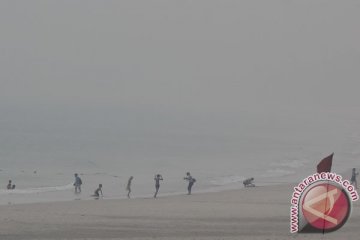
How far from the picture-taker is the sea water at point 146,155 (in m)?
36.4

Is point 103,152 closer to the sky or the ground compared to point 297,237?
closer to the sky

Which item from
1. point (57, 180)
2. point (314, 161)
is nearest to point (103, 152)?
point (314, 161)

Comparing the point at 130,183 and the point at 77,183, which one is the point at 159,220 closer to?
the point at 130,183

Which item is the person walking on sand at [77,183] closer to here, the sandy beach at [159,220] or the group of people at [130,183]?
the group of people at [130,183]

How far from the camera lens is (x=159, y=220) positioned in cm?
1822

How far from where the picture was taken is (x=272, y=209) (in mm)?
20938

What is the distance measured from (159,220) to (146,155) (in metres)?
48.2

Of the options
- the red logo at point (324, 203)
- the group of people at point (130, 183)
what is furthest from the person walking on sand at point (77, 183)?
the red logo at point (324, 203)

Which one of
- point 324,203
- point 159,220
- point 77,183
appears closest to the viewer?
point 324,203

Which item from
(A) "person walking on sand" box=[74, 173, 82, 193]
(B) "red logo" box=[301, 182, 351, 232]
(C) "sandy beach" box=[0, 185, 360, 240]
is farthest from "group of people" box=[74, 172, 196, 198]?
(B) "red logo" box=[301, 182, 351, 232]

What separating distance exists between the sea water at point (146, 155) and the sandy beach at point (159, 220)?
5.41m

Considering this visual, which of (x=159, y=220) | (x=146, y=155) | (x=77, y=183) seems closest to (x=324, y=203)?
(x=159, y=220)

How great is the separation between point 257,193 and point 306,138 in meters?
66.0

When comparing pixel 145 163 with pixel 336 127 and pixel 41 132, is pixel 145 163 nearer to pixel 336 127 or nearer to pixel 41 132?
pixel 41 132
